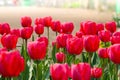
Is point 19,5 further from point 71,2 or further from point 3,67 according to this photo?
point 3,67

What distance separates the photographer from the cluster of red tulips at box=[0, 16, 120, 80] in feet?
4.76

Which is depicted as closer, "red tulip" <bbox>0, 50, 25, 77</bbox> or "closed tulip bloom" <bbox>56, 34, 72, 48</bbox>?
"red tulip" <bbox>0, 50, 25, 77</bbox>

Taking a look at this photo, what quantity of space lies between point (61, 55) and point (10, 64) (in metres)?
0.63

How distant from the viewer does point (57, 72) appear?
143cm

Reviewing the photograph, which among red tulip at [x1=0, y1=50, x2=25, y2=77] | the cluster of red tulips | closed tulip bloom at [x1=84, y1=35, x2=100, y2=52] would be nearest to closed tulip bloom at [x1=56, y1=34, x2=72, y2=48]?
the cluster of red tulips

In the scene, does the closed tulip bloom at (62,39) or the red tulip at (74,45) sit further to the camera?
the closed tulip bloom at (62,39)

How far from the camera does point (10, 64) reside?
145cm

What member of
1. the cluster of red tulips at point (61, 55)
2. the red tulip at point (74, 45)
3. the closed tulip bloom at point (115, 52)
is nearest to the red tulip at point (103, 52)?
the cluster of red tulips at point (61, 55)

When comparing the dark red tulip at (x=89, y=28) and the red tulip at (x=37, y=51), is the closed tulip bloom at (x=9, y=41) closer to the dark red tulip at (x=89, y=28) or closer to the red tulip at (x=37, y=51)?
the red tulip at (x=37, y=51)

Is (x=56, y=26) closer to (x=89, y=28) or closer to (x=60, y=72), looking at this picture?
(x=89, y=28)

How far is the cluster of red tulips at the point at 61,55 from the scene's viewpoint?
57.1 inches

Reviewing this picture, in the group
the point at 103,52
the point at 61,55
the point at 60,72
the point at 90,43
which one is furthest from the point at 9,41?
the point at 60,72

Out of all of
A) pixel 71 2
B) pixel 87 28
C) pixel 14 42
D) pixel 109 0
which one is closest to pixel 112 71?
pixel 87 28

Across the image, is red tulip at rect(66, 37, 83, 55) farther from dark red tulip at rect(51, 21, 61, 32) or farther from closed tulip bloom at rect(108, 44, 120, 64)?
dark red tulip at rect(51, 21, 61, 32)
